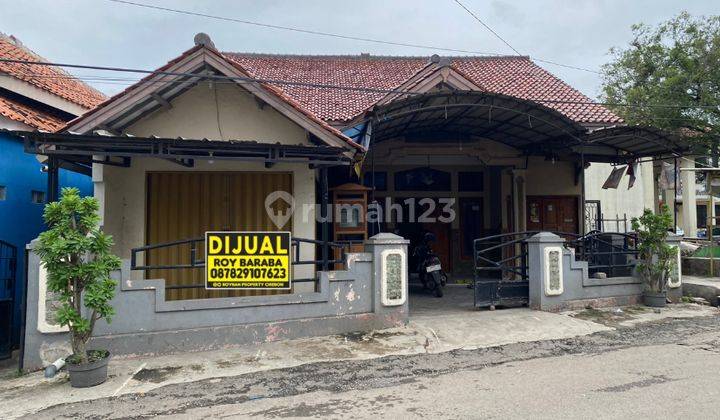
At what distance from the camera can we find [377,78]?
14312 millimetres

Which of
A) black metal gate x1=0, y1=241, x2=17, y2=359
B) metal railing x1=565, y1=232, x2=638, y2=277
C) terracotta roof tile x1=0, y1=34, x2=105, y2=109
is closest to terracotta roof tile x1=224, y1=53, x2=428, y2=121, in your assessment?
terracotta roof tile x1=0, y1=34, x2=105, y2=109

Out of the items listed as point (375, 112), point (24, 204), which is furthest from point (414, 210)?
point (24, 204)

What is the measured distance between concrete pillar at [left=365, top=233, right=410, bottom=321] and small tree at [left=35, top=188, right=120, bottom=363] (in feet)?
12.2

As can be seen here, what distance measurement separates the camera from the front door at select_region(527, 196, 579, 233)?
13.1m

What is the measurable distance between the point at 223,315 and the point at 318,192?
388 cm

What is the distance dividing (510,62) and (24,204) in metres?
14.5

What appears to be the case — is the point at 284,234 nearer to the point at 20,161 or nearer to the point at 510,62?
the point at 20,161

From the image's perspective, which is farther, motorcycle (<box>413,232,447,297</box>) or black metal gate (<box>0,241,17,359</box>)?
motorcycle (<box>413,232,447,297</box>)

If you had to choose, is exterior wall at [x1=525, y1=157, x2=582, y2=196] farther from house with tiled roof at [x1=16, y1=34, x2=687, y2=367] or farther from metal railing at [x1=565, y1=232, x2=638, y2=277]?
metal railing at [x1=565, y1=232, x2=638, y2=277]

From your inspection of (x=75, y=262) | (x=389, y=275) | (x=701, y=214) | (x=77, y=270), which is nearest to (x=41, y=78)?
(x=75, y=262)

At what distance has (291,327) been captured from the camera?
690 centimetres

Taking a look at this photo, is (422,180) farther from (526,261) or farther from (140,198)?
(140,198)

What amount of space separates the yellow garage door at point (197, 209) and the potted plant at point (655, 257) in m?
7.21

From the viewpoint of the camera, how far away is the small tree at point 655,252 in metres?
9.27
